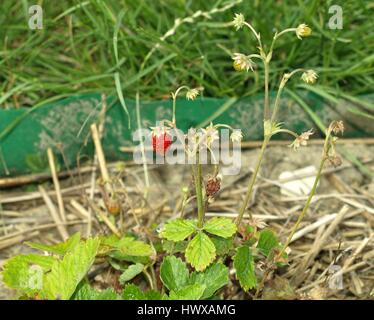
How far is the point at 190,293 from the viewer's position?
4.42 ft

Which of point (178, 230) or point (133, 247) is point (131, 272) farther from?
point (178, 230)

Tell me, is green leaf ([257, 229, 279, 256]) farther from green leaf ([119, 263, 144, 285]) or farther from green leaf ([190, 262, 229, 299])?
green leaf ([119, 263, 144, 285])

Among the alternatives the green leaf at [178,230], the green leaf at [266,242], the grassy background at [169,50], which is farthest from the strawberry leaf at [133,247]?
the grassy background at [169,50]

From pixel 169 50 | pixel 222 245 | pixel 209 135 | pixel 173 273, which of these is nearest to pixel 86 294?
pixel 173 273

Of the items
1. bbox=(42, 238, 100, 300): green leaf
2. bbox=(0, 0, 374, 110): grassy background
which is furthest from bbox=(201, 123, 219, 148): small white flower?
bbox=(0, 0, 374, 110): grassy background

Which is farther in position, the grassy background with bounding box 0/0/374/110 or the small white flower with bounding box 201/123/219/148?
the grassy background with bounding box 0/0/374/110

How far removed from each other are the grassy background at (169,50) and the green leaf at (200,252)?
2.31 feet

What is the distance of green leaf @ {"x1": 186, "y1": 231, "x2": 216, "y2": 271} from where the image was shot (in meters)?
1.34

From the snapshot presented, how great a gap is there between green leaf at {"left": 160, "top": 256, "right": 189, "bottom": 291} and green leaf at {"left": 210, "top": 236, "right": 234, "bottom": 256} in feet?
0.25

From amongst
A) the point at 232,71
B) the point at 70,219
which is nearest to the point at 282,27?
the point at 232,71
